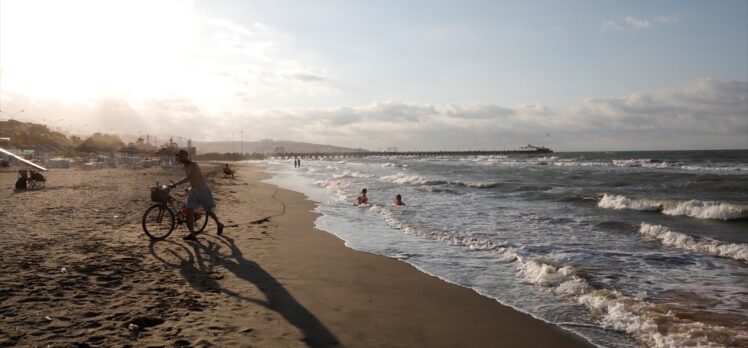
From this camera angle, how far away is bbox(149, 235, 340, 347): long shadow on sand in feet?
15.6

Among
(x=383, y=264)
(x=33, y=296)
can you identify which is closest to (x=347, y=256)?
(x=383, y=264)

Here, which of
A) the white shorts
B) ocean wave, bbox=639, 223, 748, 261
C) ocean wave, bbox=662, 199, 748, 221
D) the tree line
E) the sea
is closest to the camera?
the sea

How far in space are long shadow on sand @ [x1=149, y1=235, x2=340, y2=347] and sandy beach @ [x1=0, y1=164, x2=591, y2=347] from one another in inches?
0.8

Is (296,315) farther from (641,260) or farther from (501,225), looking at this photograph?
(501,225)

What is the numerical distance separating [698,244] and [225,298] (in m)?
10.4

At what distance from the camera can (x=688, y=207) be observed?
688 inches

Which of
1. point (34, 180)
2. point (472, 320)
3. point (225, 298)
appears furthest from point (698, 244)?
point (34, 180)

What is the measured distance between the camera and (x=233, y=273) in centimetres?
675

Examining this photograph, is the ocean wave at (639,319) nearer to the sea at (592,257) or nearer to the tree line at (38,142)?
the sea at (592,257)

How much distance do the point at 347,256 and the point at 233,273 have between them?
8.23ft

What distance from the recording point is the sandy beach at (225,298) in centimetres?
442

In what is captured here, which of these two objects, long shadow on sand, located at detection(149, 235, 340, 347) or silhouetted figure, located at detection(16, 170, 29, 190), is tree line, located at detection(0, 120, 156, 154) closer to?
silhouetted figure, located at detection(16, 170, 29, 190)

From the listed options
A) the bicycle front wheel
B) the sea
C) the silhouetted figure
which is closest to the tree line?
the silhouetted figure

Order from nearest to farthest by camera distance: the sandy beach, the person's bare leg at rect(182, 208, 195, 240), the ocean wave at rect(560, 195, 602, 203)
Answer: the sandy beach
the person's bare leg at rect(182, 208, 195, 240)
the ocean wave at rect(560, 195, 602, 203)
